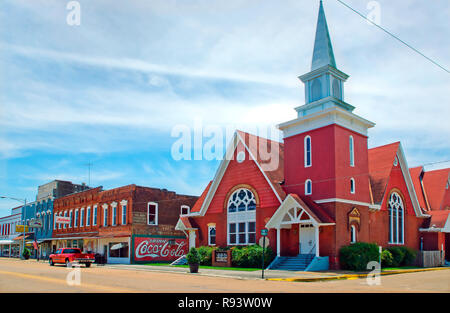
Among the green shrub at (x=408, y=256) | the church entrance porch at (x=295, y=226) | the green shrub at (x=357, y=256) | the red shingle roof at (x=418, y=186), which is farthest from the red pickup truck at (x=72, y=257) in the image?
the red shingle roof at (x=418, y=186)

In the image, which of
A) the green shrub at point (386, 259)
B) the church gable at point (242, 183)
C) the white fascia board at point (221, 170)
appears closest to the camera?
the green shrub at point (386, 259)

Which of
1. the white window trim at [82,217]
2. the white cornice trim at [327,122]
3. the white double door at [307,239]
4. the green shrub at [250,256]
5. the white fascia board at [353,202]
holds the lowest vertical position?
the green shrub at [250,256]

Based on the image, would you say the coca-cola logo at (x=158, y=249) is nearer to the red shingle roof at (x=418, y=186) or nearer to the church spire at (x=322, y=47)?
the church spire at (x=322, y=47)

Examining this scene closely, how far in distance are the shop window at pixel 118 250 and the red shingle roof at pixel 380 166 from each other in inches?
879

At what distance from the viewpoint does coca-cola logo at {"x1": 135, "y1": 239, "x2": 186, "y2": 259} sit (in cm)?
4041

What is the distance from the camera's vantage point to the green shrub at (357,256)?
26.4 meters

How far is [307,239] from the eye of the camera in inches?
1133

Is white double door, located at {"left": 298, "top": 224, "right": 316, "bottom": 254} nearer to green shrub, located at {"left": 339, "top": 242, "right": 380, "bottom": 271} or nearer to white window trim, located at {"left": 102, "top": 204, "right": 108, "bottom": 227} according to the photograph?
green shrub, located at {"left": 339, "top": 242, "right": 380, "bottom": 271}

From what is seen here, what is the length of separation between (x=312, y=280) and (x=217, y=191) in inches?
621

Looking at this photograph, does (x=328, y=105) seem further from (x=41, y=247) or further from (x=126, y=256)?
(x=41, y=247)

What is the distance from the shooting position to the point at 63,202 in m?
55.0

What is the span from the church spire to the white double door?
11.1 metres

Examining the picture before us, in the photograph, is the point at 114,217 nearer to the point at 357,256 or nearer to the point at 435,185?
the point at 357,256

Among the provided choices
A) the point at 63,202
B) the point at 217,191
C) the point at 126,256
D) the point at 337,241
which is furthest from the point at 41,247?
the point at 337,241
